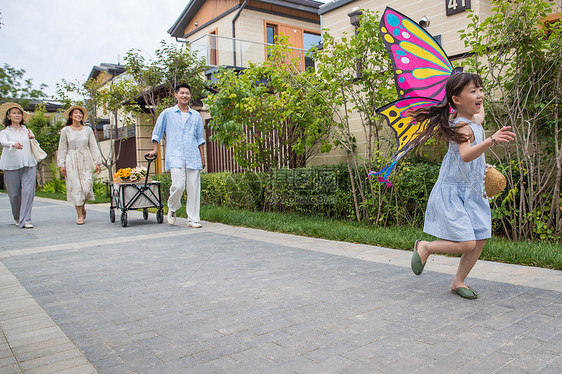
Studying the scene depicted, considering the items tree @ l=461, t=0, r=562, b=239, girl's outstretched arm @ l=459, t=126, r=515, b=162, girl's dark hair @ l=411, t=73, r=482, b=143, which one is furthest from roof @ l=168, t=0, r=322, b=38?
girl's outstretched arm @ l=459, t=126, r=515, b=162

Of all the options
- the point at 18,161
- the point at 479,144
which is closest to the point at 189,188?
the point at 18,161

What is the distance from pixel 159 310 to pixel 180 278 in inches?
37.5

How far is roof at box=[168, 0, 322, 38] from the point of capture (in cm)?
2100

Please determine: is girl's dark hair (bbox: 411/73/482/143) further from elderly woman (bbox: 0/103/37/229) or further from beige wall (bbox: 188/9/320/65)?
beige wall (bbox: 188/9/320/65)

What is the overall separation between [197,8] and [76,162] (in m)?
15.5

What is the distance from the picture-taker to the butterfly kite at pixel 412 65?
397 centimetres

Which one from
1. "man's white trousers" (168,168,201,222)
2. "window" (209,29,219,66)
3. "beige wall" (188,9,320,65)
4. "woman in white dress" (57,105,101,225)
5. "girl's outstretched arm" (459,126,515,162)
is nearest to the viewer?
"girl's outstretched arm" (459,126,515,162)

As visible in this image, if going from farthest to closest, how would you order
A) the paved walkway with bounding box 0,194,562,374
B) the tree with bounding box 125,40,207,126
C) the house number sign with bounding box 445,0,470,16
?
1. the tree with bounding box 125,40,207,126
2. the house number sign with bounding box 445,0,470,16
3. the paved walkway with bounding box 0,194,562,374

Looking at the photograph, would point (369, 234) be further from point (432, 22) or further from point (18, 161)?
point (18, 161)

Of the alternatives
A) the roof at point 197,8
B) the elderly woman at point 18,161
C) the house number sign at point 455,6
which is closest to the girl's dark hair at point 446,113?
the house number sign at point 455,6

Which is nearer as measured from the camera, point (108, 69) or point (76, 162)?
point (76, 162)

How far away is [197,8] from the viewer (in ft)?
73.8

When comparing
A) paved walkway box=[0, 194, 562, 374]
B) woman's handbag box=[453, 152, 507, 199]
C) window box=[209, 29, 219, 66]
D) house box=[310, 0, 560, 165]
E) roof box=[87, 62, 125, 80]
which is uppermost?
roof box=[87, 62, 125, 80]

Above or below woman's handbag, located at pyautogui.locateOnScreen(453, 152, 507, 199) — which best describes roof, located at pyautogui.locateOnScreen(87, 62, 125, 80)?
above
